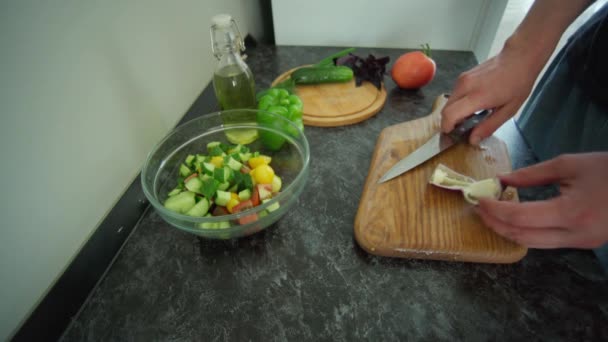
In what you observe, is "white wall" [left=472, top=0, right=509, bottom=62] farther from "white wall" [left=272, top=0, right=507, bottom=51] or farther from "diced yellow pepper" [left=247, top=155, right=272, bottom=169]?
"diced yellow pepper" [left=247, top=155, right=272, bottom=169]

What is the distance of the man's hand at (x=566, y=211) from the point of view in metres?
0.46

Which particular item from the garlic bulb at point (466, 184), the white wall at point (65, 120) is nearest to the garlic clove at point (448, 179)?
the garlic bulb at point (466, 184)

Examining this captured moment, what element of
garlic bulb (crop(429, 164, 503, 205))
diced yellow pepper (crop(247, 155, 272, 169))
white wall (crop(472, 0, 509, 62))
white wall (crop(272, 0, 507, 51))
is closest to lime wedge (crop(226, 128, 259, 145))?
diced yellow pepper (crop(247, 155, 272, 169))

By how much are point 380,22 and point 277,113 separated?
2.39 feet

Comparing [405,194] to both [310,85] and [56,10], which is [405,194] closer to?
[310,85]

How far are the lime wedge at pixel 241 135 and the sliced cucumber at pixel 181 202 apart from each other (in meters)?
Answer: 0.24

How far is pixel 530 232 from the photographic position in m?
0.53

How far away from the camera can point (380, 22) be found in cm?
124

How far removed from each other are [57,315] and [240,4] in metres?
1.16

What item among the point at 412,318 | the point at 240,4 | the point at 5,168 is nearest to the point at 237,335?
the point at 412,318

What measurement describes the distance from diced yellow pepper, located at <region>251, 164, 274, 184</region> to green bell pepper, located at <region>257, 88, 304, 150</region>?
141 mm

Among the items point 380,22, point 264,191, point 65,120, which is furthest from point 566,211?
point 380,22

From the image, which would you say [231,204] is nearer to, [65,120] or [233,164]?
[233,164]

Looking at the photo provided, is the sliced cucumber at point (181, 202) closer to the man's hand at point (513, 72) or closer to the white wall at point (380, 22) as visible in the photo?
the man's hand at point (513, 72)
